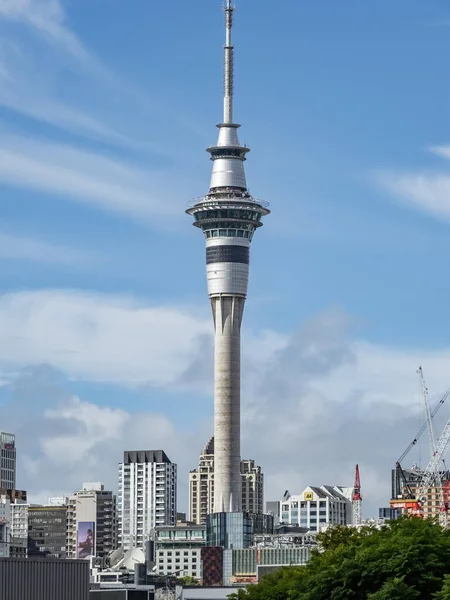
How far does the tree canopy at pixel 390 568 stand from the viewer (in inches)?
4614

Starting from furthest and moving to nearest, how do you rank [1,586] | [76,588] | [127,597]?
[127,597] < [76,588] < [1,586]

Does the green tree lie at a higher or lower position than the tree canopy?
lower

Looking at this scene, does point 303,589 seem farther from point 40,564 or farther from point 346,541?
point 40,564

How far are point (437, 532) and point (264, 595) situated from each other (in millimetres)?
27868

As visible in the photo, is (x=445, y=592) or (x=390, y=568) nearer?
(x=445, y=592)

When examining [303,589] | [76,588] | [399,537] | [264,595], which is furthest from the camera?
[264,595]

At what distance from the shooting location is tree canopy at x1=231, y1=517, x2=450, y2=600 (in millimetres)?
117188

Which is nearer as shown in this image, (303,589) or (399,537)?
(399,537)

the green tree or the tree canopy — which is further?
the tree canopy

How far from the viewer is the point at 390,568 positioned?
118500mm

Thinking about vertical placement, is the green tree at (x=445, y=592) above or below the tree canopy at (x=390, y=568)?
below

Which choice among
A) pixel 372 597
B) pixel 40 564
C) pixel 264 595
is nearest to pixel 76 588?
pixel 40 564

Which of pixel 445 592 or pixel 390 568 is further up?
pixel 390 568

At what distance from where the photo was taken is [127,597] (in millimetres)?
180750
